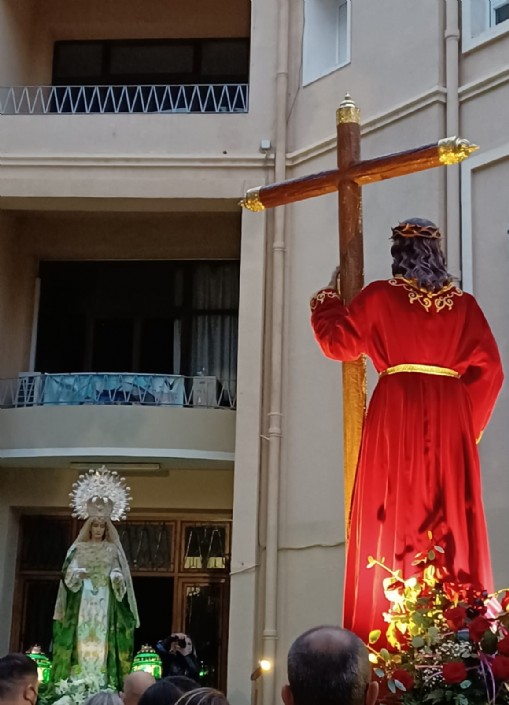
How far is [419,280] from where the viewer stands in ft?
15.5

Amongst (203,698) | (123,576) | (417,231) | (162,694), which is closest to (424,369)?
(417,231)

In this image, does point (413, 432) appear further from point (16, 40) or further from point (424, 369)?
point (16, 40)

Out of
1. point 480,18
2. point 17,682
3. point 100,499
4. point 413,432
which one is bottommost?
point 17,682

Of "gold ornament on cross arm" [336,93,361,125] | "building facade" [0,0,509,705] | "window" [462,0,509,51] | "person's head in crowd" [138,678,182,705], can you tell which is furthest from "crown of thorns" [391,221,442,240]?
"window" [462,0,509,51]

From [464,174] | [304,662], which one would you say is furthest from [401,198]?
[304,662]

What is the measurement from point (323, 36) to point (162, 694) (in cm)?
833

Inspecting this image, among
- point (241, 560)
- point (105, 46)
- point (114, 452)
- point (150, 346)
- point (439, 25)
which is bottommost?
point (241, 560)

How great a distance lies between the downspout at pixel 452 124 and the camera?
8164 mm

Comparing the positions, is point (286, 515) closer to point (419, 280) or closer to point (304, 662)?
point (419, 280)

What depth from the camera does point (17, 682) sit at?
3.22m

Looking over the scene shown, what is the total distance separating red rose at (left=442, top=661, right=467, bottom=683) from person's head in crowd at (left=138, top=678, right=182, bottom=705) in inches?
33.0

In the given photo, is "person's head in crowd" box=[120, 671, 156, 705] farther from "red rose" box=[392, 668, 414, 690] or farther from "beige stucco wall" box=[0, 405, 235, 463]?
"beige stucco wall" box=[0, 405, 235, 463]

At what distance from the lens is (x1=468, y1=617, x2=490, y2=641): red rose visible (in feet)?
11.4

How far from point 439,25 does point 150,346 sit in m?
4.86
